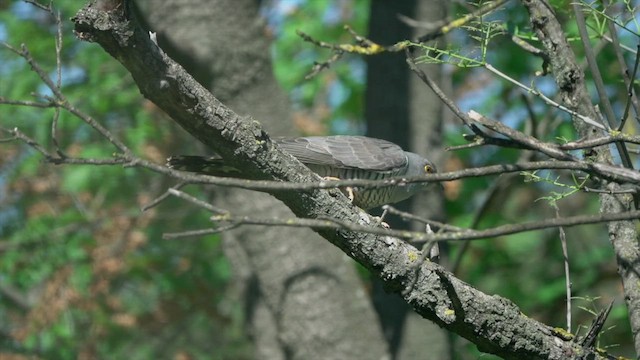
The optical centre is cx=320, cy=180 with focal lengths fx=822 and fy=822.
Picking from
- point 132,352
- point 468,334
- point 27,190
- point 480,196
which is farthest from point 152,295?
point 468,334

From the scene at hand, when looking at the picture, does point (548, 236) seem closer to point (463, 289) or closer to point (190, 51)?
point (190, 51)

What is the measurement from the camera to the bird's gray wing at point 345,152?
429 centimetres

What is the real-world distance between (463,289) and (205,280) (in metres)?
5.59

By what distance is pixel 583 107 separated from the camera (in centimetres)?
322

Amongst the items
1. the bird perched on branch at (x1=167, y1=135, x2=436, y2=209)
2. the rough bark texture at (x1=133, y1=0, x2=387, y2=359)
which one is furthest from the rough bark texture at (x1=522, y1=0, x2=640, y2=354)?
the rough bark texture at (x1=133, y1=0, x2=387, y2=359)

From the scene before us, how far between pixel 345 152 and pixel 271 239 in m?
1.26

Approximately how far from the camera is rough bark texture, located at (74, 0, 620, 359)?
2.56m

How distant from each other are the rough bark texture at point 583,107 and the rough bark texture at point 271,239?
2.38m

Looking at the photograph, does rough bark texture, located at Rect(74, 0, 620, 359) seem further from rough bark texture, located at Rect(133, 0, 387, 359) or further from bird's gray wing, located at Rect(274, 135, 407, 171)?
rough bark texture, located at Rect(133, 0, 387, 359)

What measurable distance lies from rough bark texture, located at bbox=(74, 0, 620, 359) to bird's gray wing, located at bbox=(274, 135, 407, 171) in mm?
1447

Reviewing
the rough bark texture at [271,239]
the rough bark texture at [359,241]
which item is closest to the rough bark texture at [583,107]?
the rough bark texture at [359,241]

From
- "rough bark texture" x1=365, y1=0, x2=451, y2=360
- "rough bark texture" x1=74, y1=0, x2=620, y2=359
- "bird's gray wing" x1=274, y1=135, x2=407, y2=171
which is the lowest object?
"rough bark texture" x1=74, y1=0, x2=620, y2=359

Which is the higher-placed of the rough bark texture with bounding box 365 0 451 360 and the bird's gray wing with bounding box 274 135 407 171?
the rough bark texture with bounding box 365 0 451 360

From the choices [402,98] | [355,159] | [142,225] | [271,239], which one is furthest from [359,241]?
[142,225]
